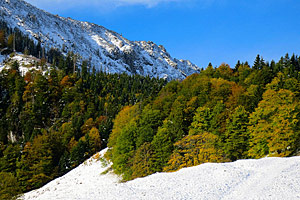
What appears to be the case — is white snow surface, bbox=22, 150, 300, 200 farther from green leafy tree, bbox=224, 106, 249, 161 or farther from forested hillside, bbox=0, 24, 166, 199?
forested hillside, bbox=0, 24, 166, 199

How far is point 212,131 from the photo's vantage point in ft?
159

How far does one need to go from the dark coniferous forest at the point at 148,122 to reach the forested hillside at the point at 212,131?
0.18 metres

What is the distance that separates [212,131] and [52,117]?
92.9 metres

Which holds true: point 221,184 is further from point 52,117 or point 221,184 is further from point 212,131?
Result: point 52,117

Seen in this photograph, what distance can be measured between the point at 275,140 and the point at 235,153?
309 inches

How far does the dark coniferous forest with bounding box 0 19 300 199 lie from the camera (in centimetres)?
4175

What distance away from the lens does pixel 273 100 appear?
4375 cm

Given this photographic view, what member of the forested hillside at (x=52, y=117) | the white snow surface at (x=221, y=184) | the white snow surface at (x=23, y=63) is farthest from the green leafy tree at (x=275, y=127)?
the white snow surface at (x=23, y=63)

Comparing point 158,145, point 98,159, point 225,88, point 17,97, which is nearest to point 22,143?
point 98,159

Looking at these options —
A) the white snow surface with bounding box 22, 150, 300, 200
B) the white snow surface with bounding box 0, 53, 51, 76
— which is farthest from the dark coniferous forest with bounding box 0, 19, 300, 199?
the white snow surface with bounding box 22, 150, 300, 200

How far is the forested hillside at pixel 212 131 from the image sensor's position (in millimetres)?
39562

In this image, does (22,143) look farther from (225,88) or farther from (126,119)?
(225,88)

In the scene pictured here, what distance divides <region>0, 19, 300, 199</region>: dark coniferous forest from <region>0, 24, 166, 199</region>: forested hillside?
42 centimetres

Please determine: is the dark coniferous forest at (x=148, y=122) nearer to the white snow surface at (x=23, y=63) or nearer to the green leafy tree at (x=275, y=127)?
the green leafy tree at (x=275, y=127)
